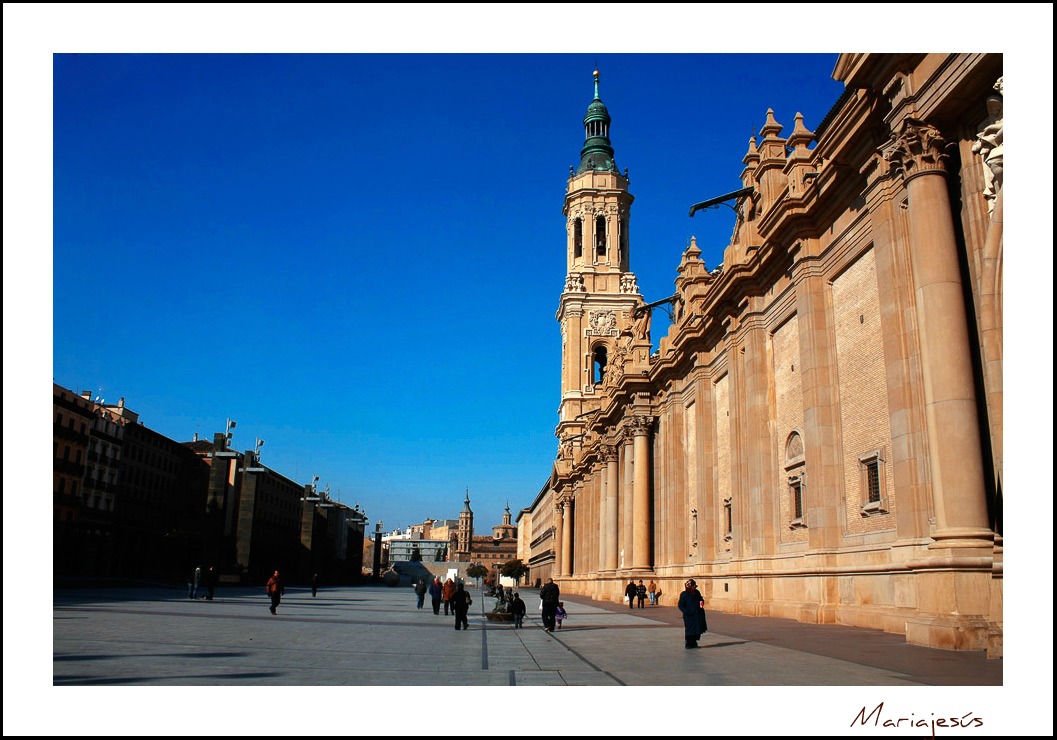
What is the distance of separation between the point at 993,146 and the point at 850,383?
32.2 ft

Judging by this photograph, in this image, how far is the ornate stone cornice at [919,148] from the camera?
51.7 feet

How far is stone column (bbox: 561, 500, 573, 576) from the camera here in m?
77.9

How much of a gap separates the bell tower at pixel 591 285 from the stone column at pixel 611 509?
2502 centimetres

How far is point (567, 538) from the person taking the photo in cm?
8038

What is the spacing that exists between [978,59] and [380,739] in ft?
47.0

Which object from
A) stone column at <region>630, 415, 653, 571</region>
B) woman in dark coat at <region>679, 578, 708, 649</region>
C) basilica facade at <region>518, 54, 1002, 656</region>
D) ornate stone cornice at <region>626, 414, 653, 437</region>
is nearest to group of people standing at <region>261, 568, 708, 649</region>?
woman in dark coat at <region>679, 578, 708, 649</region>

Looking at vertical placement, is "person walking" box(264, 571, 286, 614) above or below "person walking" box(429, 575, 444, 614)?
above

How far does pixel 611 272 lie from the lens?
85.3 metres

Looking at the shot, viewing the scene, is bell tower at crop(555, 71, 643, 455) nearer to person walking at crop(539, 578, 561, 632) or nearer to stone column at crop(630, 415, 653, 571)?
stone column at crop(630, 415, 653, 571)

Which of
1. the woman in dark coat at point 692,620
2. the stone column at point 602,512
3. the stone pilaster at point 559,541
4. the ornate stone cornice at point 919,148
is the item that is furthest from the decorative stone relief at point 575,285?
the woman in dark coat at point 692,620

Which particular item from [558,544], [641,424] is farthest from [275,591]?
[558,544]

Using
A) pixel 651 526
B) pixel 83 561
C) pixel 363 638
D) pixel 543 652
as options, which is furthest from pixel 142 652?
pixel 83 561

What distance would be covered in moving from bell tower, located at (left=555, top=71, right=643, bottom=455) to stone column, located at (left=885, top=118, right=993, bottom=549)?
207 feet

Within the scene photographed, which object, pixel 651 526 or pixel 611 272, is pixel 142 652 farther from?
pixel 611 272
